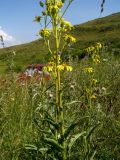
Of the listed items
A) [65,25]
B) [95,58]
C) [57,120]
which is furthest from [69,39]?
[95,58]

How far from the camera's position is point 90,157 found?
454 centimetres

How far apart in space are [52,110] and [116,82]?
2.71 m

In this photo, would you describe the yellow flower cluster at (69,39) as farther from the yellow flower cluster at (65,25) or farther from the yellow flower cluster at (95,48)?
the yellow flower cluster at (95,48)

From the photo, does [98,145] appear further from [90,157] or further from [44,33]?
[44,33]

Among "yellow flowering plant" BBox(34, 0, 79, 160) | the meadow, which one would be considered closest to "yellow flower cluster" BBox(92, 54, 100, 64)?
the meadow

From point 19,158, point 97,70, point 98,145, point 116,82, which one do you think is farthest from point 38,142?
point 97,70

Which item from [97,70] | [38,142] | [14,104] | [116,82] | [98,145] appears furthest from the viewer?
[97,70]

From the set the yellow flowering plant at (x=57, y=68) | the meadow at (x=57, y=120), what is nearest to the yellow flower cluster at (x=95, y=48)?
the meadow at (x=57, y=120)

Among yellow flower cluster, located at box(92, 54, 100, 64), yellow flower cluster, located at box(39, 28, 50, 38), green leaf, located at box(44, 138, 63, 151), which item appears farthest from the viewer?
yellow flower cluster, located at box(92, 54, 100, 64)

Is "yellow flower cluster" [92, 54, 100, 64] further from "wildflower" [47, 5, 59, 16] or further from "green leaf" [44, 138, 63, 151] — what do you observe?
"green leaf" [44, 138, 63, 151]

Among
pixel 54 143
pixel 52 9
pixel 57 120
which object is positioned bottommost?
pixel 54 143

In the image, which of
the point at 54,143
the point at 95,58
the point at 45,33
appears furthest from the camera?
the point at 95,58

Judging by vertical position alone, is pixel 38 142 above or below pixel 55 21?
below

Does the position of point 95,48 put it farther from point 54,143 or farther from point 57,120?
point 54,143
